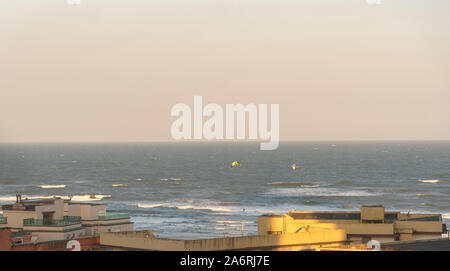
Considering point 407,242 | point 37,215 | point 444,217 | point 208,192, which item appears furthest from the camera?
point 208,192

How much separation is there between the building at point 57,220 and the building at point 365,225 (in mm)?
11111

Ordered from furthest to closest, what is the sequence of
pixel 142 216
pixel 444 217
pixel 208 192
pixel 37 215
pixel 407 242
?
pixel 208 192 → pixel 142 216 → pixel 444 217 → pixel 37 215 → pixel 407 242

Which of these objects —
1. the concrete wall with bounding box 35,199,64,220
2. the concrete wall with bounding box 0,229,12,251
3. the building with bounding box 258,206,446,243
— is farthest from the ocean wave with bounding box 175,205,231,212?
the concrete wall with bounding box 0,229,12,251

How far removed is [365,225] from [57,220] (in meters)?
20.8

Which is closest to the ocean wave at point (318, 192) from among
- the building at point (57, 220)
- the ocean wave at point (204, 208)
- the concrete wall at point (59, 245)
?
the ocean wave at point (204, 208)

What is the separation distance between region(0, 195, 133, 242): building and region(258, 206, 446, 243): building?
11111 millimetres

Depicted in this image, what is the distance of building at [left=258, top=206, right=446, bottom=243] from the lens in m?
61.1

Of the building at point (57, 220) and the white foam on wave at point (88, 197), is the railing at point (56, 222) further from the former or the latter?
the white foam on wave at point (88, 197)

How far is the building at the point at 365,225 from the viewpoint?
200 feet
